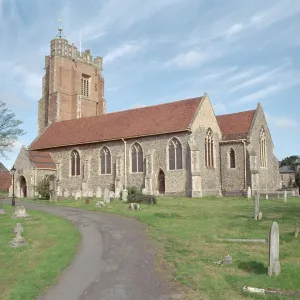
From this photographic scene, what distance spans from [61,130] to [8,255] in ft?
118

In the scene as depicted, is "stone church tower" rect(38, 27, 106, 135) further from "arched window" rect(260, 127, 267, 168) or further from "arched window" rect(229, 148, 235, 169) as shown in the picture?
"arched window" rect(260, 127, 267, 168)

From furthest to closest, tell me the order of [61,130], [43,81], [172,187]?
1. [43,81]
2. [61,130]
3. [172,187]

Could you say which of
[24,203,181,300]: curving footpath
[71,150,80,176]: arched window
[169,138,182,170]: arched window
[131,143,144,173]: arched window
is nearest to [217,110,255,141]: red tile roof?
[169,138,182,170]: arched window

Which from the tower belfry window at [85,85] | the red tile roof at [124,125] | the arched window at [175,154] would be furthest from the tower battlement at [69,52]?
the arched window at [175,154]

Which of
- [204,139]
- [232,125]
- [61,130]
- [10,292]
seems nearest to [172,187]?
[204,139]

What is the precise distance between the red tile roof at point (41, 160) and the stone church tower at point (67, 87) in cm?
964

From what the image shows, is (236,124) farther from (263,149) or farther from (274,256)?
(274,256)

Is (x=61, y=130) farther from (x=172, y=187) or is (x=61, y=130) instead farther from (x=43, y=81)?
(x=172, y=187)

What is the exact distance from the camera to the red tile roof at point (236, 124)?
38.7 m

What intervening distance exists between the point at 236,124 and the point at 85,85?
2687 cm

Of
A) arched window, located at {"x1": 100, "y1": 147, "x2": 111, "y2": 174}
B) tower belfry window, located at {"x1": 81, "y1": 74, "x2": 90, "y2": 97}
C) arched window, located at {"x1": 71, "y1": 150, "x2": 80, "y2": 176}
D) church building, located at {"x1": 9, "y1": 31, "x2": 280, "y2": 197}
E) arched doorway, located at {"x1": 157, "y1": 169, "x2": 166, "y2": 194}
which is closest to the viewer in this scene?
church building, located at {"x1": 9, "y1": 31, "x2": 280, "y2": 197}

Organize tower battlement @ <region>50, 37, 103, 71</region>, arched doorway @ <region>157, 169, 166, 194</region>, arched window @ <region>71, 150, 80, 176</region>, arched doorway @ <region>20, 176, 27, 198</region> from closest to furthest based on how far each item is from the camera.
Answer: arched doorway @ <region>157, 169, 166, 194</region> → arched doorway @ <region>20, 176, 27, 198</region> → arched window @ <region>71, 150, 80, 176</region> → tower battlement @ <region>50, 37, 103, 71</region>

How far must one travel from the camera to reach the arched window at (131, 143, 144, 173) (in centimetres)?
3789

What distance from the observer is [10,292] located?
8.21m
